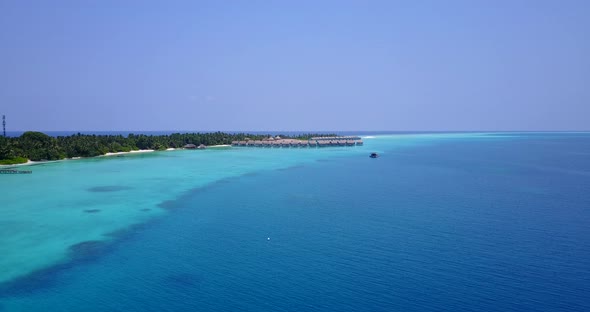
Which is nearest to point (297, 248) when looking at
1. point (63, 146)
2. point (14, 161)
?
point (14, 161)

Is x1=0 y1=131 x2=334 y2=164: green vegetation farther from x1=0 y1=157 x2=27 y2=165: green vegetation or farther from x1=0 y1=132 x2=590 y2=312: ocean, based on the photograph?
x1=0 y1=132 x2=590 y2=312: ocean

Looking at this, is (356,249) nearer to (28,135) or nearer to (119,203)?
(119,203)

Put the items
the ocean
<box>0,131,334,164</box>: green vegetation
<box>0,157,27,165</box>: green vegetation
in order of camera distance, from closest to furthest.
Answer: the ocean < <box>0,157,27,165</box>: green vegetation < <box>0,131,334,164</box>: green vegetation

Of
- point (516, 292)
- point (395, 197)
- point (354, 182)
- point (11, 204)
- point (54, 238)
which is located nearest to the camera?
point (516, 292)

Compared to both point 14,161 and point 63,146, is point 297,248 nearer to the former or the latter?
point 14,161

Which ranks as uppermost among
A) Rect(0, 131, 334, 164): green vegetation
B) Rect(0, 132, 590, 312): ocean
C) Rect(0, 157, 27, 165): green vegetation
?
Rect(0, 131, 334, 164): green vegetation

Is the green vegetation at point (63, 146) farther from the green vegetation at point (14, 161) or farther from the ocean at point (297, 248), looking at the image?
the ocean at point (297, 248)

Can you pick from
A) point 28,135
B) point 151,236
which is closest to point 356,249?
point 151,236

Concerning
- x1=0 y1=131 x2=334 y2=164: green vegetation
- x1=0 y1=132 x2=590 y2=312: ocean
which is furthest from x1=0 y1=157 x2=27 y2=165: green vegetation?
x1=0 y1=132 x2=590 y2=312: ocean
